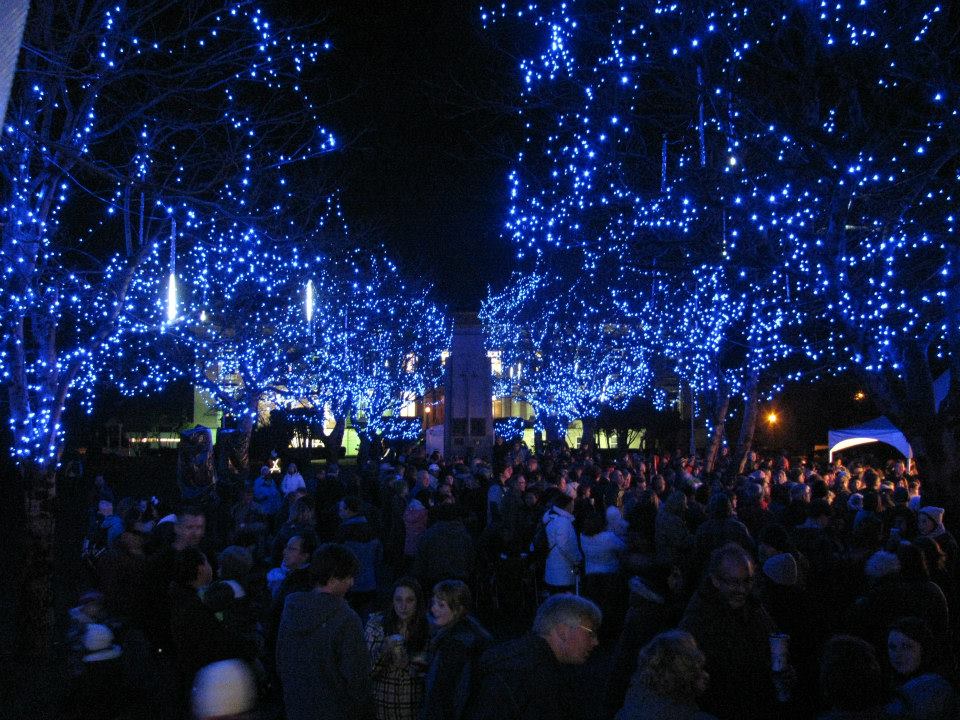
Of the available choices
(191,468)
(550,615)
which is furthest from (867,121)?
(191,468)

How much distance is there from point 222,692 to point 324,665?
4.23 feet

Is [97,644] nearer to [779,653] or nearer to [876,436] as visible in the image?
[779,653]

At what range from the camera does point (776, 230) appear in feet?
46.3

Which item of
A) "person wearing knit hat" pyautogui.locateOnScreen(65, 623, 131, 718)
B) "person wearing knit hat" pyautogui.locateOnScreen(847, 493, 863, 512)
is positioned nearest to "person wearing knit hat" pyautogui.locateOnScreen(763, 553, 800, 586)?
"person wearing knit hat" pyautogui.locateOnScreen(65, 623, 131, 718)

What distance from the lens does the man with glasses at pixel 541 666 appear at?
3.16m

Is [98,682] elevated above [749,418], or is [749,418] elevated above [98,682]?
[749,418]

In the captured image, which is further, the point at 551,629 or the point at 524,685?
the point at 551,629

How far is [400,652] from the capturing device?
4668 mm

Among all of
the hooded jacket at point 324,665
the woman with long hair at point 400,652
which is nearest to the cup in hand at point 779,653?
the woman with long hair at point 400,652

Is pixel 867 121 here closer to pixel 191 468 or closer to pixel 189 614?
pixel 189 614

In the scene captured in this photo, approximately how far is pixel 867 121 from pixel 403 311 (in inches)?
1137

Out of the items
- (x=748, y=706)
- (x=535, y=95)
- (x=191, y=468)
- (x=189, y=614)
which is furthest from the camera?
(x=191, y=468)

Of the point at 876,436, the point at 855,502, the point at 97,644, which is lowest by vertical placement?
the point at 97,644

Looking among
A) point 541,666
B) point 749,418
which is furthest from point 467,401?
point 541,666
